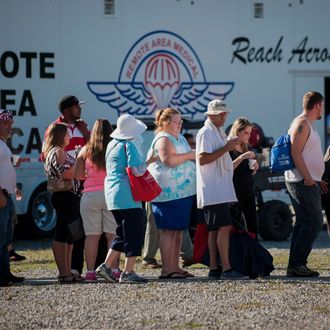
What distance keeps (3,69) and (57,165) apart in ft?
23.0

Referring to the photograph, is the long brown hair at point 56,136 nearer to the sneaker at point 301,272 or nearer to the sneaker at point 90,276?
the sneaker at point 90,276

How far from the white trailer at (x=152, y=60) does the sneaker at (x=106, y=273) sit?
670cm

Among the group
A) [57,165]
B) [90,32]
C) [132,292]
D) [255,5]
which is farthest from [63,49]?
[132,292]

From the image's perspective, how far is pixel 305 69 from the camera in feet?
67.8

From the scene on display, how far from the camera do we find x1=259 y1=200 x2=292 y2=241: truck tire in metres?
17.4

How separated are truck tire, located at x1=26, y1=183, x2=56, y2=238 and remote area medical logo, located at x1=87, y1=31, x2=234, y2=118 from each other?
1.89 meters

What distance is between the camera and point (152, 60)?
19500mm

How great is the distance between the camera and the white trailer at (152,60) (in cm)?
1842

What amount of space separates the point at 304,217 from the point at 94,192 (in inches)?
82.5

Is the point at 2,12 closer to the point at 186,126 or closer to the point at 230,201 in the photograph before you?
the point at 186,126

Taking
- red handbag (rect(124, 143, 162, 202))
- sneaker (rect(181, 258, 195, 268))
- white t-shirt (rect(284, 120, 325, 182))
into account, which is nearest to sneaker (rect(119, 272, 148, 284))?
red handbag (rect(124, 143, 162, 202))

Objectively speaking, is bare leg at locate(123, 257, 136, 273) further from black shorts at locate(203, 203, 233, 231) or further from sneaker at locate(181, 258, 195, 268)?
sneaker at locate(181, 258, 195, 268)

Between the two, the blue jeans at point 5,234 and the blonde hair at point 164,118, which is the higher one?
the blonde hair at point 164,118

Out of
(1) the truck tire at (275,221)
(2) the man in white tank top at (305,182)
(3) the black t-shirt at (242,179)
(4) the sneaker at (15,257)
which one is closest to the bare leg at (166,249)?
(3) the black t-shirt at (242,179)
